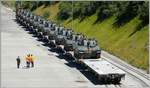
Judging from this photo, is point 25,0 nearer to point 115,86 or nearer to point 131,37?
point 131,37

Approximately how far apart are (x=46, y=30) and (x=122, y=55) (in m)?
16.4

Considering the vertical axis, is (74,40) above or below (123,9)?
below

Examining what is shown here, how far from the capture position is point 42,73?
43.8 metres

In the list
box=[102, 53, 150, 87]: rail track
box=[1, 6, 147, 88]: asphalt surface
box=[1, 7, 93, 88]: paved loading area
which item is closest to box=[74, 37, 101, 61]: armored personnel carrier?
box=[1, 6, 147, 88]: asphalt surface

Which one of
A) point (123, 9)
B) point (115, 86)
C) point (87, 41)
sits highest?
point (123, 9)

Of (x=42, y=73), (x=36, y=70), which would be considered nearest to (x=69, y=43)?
(x=36, y=70)

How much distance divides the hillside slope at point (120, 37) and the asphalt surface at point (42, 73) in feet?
19.7

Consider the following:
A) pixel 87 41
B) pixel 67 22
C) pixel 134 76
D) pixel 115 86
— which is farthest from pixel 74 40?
pixel 67 22

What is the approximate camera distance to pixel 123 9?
2635 inches

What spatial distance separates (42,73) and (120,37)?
17.3 metres

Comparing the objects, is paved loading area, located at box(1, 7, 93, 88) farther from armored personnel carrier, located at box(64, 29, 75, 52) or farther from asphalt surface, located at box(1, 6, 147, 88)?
armored personnel carrier, located at box(64, 29, 75, 52)

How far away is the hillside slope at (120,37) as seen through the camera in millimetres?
49959

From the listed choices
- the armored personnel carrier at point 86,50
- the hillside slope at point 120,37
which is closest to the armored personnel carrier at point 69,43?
the armored personnel carrier at point 86,50

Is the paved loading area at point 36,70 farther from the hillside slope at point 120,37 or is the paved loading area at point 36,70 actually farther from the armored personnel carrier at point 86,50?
the hillside slope at point 120,37
